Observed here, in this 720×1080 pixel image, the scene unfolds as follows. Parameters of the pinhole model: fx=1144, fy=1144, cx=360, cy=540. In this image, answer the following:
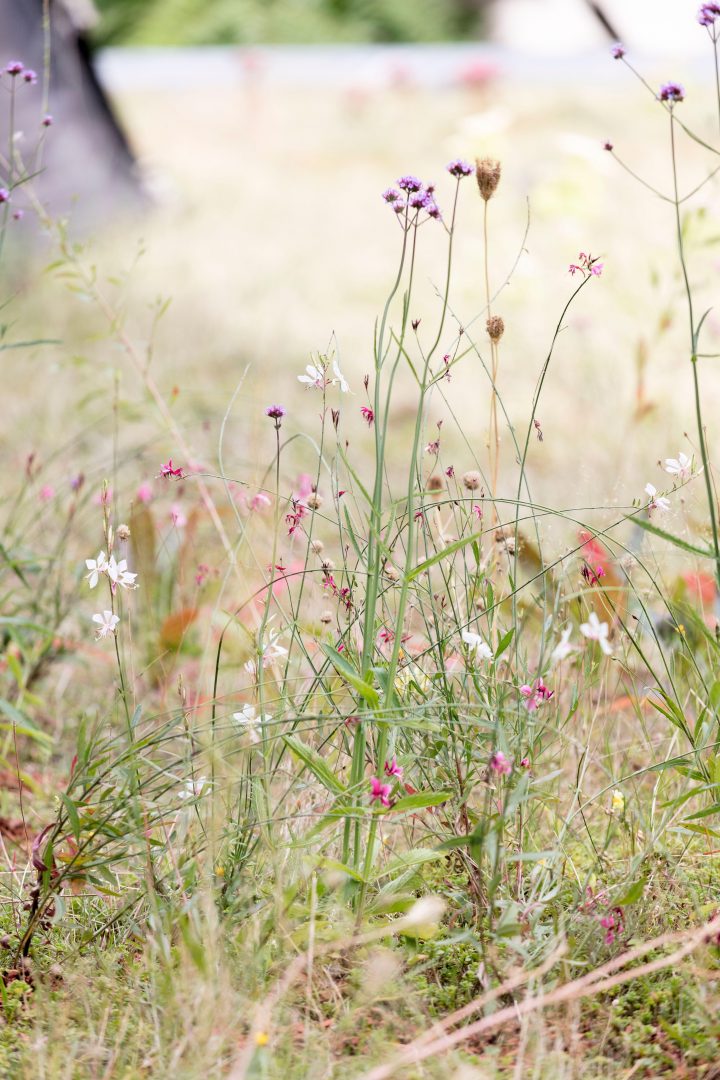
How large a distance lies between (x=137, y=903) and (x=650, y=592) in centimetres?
87

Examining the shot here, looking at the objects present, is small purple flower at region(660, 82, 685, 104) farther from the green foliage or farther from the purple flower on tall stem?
the green foliage

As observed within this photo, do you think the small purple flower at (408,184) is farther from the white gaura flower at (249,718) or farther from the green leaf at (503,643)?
the white gaura flower at (249,718)

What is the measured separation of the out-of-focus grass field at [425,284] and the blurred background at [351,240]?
0.06 ft

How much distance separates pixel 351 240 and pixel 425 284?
108 cm

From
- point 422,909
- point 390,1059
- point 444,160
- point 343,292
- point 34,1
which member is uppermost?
point 444,160

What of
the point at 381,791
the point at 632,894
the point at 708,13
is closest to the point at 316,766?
the point at 381,791

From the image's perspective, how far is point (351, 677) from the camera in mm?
1280

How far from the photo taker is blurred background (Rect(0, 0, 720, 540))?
12.3 ft

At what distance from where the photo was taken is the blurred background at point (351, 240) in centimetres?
375

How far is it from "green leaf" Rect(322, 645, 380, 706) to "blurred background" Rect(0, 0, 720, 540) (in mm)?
618

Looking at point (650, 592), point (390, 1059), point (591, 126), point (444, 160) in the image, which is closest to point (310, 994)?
point (390, 1059)

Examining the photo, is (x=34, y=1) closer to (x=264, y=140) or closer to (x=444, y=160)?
(x=444, y=160)

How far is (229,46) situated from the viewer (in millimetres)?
15930

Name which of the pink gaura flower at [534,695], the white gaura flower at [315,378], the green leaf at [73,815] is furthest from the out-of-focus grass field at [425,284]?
the green leaf at [73,815]
